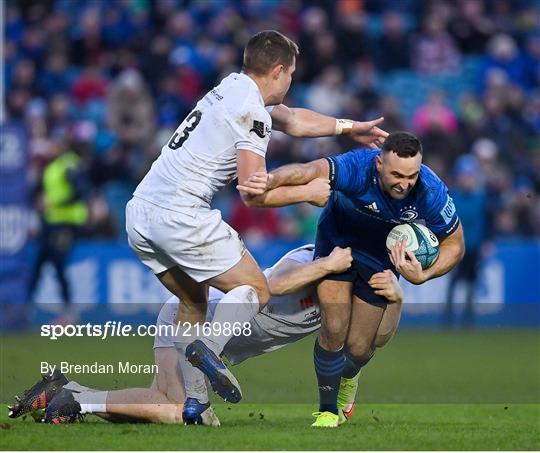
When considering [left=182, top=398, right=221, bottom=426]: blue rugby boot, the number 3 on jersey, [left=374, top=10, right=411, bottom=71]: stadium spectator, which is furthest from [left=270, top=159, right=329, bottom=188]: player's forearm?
[left=374, top=10, right=411, bottom=71]: stadium spectator

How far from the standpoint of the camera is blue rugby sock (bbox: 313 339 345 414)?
26.7 ft

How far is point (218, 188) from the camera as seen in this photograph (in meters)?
8.08

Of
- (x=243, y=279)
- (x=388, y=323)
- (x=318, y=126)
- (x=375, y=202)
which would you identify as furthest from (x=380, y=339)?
(x=318, y=126)

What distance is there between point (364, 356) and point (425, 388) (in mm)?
2124

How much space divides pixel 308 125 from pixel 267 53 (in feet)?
3.88

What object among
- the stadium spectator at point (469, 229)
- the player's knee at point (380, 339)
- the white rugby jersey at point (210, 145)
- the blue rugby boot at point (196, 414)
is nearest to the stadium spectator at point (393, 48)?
the stadium spectator at point (469, 229)

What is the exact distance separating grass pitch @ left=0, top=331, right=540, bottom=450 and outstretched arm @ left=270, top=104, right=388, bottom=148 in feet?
5.60

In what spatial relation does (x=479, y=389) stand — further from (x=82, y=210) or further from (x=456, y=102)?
(x=456, y=102)

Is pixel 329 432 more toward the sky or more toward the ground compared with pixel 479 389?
more toward the sky

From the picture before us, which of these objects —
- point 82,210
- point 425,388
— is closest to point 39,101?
point 82,210

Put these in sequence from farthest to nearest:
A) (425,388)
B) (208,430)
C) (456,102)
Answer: (456,102) < (425,388) < (208,430)

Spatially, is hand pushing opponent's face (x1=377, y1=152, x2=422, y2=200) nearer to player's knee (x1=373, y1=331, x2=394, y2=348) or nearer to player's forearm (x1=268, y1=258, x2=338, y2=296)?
player's forearm (x1=268, y1=258, x2=338, y2=296)

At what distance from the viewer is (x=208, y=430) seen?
757cm

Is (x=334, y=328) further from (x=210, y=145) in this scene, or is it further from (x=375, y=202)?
(x=210, y=145)
